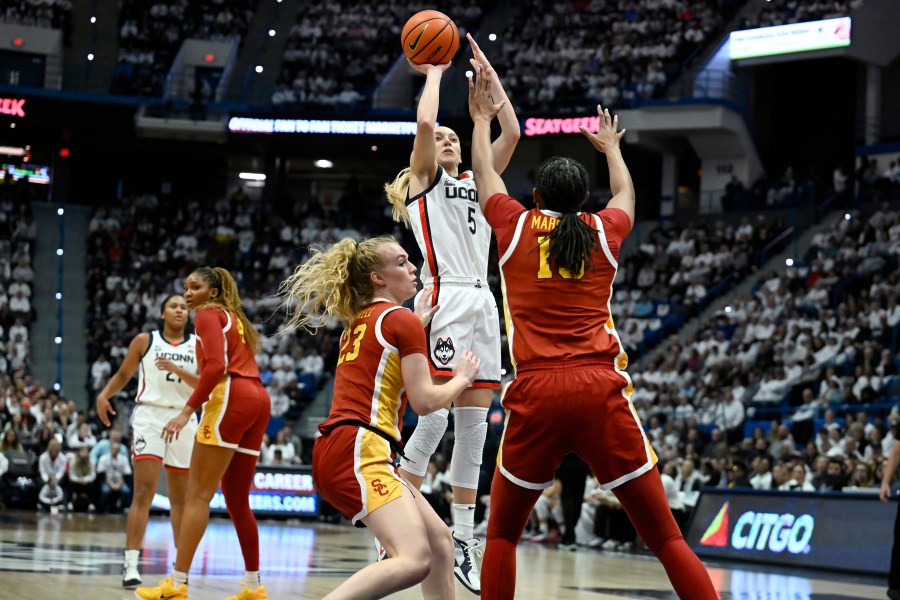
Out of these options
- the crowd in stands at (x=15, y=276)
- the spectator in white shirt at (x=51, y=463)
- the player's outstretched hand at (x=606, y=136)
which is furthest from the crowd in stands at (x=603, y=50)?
the player's outstretched hand at (x=606, y=136)

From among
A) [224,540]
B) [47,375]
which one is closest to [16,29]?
[47,375]

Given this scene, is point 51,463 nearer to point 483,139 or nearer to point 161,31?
point 483,139

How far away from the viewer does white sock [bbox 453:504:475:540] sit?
7.03 m

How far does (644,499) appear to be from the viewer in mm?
5316

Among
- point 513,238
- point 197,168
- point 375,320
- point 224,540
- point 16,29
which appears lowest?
point 224,540

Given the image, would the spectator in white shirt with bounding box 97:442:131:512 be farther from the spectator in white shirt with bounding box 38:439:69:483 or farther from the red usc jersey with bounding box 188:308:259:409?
the red usc jersey with bounding box 188:308:259:409

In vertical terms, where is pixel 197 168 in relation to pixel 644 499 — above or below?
above

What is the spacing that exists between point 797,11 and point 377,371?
25.9 meters

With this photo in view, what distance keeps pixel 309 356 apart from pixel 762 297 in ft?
31.6

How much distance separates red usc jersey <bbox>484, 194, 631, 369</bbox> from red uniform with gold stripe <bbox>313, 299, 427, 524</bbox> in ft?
1.51

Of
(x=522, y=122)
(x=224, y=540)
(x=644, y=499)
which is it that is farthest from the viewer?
(x=522, y=122)

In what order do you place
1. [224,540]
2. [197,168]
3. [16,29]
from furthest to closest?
1. [197,168]
2. [16,29]
3. [224,540]

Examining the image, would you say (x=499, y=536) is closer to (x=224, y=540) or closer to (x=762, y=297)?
(x=224, y=540)

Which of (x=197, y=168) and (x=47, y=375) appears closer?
(x=47, y=375)
